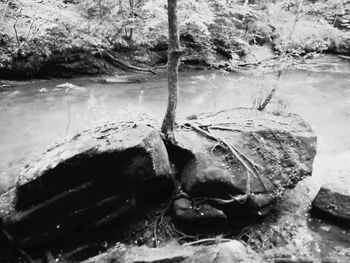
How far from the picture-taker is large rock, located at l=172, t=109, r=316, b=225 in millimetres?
5297

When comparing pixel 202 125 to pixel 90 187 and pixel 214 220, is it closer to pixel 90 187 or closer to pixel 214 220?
pixel 214 220

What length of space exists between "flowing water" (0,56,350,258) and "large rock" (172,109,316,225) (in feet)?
3.86

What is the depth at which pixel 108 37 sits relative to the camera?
1448 centimetres

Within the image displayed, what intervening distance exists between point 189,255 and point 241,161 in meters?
2.31

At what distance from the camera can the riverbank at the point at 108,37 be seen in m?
11.9

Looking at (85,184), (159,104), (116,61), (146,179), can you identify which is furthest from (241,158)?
(116,61)

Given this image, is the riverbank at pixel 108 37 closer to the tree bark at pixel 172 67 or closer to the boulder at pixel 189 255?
the tree bark at pixel 172 67

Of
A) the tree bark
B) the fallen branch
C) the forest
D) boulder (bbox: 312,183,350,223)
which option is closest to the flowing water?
the forest

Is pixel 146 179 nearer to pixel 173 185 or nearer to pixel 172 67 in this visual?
pixel 173 185

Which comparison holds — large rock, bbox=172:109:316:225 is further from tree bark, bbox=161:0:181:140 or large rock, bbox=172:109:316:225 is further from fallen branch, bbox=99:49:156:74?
fallen branch, bbox=99:49:156:74

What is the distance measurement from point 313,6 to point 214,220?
19.6 feet

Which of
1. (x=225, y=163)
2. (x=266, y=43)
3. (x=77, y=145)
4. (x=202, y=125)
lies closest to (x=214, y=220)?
(x=225, y=163)

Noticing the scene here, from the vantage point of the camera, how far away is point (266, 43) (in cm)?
1895

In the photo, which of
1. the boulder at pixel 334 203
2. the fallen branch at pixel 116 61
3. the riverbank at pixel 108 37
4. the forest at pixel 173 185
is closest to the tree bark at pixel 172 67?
the forest at pixel 173 185
